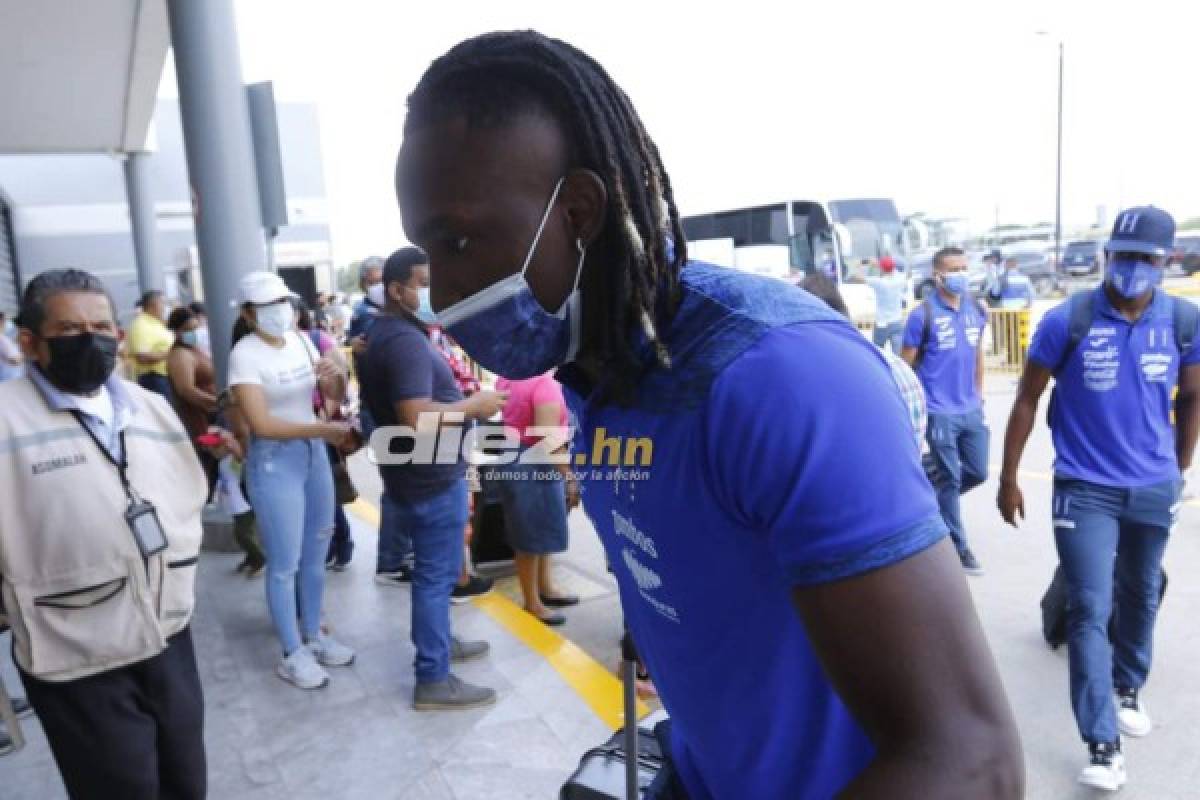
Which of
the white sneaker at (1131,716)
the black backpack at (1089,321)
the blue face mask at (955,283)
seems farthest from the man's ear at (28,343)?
the blue face mask at (955,283)

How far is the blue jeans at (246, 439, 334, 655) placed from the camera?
405 centimetres

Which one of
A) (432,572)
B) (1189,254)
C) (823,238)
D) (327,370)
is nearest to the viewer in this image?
(432,572)

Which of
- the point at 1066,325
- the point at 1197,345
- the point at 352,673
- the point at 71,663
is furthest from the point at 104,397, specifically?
the point at 1197,345

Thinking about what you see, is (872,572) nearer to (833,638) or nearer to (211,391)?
(833,638)

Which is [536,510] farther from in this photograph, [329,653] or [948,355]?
[948,355]

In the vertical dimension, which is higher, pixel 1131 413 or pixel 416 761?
pixel 1131 413

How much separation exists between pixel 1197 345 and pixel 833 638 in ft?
10.9

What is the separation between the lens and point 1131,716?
136 inches

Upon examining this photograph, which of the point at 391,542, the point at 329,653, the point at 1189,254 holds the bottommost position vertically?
the point at 329,653

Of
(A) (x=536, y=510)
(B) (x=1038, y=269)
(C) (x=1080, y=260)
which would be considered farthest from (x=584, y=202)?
(C) (x=1080, y=260)

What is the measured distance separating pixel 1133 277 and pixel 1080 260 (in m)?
37.4

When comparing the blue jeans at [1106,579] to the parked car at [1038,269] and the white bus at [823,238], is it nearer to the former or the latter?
the white bus at [823,238]

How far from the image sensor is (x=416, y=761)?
11.3 ft

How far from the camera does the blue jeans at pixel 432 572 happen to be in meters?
3.87
